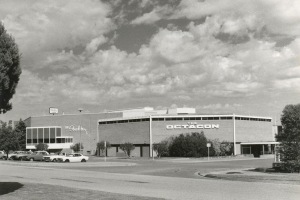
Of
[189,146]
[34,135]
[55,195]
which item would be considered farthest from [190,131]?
[55,195]

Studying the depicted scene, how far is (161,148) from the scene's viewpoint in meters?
71.2

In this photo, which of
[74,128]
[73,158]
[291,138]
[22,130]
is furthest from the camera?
[22,130]

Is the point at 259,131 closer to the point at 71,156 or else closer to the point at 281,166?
the point at 71,156

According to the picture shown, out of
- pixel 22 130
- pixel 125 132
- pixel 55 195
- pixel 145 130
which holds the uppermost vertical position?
pixel 22 130

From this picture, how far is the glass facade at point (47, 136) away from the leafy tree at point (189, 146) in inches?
1297

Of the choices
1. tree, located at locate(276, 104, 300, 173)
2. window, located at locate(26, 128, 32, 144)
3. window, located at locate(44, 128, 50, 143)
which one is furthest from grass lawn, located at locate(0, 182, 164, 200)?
window, located at locate(26, 128, 32, 144)

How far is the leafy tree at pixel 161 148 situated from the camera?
71.4m

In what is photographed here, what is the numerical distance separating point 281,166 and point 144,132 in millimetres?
49292

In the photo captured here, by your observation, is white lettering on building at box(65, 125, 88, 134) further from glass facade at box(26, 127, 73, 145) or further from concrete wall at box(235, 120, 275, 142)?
concrete wall at box(235, 120, 275, 142)

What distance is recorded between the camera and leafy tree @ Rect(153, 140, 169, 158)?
234ft

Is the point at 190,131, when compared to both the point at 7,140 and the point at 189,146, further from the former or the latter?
the point at 7,140

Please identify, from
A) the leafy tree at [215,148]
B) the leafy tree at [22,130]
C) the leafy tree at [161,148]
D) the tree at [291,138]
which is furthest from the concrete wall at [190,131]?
the tree at [291,138]

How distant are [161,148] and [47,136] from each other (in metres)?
34.5

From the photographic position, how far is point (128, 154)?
73.6 metres
